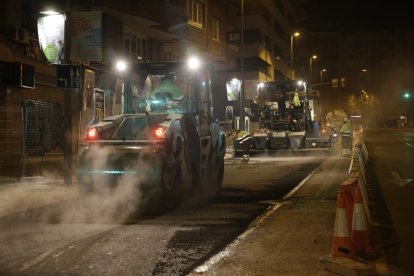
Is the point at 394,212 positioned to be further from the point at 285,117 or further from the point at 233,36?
the point at 233,36

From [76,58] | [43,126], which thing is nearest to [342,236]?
[76,58]

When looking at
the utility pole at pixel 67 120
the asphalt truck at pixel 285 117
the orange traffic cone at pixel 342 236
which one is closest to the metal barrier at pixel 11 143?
the utility pole at pixel 67 120

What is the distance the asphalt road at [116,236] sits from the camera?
258 inches

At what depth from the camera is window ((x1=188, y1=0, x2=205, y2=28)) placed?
103 feet

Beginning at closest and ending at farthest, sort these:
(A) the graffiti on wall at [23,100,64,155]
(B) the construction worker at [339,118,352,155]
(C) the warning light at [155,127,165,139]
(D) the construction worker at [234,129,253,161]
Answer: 1. (C) the warning light at [155,127,165,139]
2. (A) the graffiti on wall at [23,100,64,155]
3. (D) the construction worker at [234,129,253,161]
4. (B) the construction worker at [339,118,352,155]

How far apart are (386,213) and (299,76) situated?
8000cm

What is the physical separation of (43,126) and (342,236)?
14688 mm

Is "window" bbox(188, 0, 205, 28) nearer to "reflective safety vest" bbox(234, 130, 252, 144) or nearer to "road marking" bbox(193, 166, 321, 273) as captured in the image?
"reflective safety vest" bbox(234, 130, 252, 144)

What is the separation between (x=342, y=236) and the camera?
642cm

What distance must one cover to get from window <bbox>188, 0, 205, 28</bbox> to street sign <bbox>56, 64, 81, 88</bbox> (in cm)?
1751

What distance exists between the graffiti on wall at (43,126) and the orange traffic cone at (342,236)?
12.3 metres

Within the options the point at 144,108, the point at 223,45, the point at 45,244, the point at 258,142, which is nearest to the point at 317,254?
the point at 45,244

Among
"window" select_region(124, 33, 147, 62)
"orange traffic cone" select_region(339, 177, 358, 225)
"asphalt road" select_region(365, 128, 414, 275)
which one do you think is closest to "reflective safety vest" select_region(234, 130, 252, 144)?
"window" select_region(124, 33, 147, 62)

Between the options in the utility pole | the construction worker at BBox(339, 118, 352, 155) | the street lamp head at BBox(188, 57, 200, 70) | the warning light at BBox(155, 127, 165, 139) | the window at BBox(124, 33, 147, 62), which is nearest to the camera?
the warning light at BBox(155, 127, 165, 139)
